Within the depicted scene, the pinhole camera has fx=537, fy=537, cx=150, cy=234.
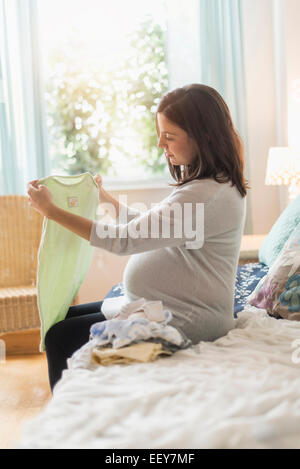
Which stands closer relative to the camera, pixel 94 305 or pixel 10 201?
pixel 94 305

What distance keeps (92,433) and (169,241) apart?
0.54 m

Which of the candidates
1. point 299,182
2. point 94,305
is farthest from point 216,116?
point 299,182

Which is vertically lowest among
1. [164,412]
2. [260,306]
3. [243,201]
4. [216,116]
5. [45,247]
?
[260,306]

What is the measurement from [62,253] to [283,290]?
69cm

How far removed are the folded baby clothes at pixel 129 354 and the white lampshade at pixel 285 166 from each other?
189 centimetres

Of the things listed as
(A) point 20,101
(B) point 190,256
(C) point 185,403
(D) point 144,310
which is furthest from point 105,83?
(C) point 185,403

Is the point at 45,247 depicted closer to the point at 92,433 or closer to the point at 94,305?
the point at 94,305

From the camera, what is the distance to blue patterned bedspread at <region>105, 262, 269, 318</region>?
1.83m

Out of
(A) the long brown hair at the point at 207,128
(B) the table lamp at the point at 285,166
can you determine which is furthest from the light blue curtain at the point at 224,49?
(A) the long brown hair at the point at 207,128

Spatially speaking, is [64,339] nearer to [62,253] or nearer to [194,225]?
[62,253]

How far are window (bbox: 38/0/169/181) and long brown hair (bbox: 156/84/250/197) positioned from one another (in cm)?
222

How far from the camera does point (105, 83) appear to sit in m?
3.48

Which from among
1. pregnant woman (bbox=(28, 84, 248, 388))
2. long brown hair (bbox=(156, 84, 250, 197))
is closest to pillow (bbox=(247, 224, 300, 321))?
pregnant woman (bbox=(28, 84, 248, 388))

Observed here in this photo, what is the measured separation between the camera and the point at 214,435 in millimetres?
773
